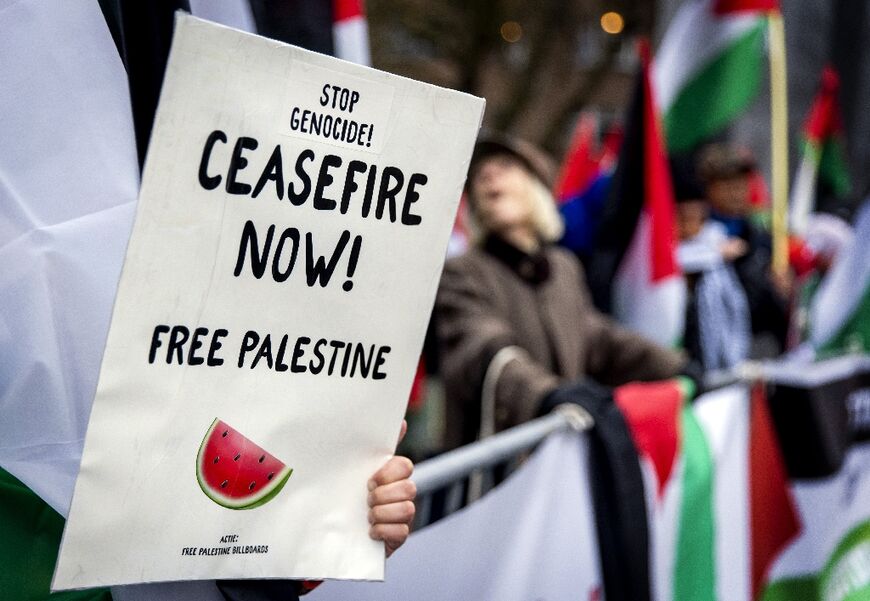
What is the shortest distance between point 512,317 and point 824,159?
5389 mm

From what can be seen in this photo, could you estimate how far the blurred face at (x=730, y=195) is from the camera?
6.02 m

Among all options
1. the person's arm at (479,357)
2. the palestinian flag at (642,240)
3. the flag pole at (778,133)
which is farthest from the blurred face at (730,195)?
the person's arm at (479,357)

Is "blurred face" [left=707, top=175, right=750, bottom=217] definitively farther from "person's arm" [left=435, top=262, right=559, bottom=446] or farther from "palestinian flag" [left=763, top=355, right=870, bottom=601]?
"person's arm" [left=435, top=262, right=559, bottom=446]

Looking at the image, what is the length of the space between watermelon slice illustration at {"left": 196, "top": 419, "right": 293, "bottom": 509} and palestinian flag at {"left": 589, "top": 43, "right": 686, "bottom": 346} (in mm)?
3195

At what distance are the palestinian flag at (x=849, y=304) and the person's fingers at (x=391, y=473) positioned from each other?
3175mm

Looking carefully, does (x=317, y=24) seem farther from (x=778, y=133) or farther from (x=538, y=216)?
(x=778, y=133)

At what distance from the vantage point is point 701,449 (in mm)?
3199

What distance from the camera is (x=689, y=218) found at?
5.17 m

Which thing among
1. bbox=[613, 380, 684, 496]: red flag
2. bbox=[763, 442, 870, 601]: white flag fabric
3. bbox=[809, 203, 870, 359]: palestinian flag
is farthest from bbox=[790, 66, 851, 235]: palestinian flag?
bbox=[613, 380, 684, 496]: red flag

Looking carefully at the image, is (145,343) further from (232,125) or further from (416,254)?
(416,254)

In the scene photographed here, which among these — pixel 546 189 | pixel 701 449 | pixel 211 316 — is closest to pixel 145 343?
pixel 211 316

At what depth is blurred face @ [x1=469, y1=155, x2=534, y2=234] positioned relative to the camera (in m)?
3.69

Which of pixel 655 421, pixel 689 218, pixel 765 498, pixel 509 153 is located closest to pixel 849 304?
pixel 689 218

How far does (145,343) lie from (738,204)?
527 centimetres
